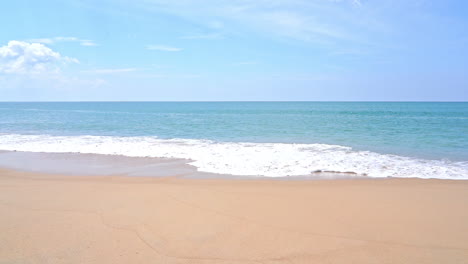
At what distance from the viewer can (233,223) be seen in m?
5.56

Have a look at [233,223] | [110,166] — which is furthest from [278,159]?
[233,223]

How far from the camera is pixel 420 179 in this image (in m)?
9.21

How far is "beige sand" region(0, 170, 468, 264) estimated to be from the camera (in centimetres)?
443

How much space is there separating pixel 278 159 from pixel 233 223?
739 cm

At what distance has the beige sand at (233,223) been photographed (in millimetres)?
4430

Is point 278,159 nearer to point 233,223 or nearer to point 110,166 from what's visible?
point 110,166

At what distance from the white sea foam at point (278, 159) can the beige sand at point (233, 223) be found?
1889 mm

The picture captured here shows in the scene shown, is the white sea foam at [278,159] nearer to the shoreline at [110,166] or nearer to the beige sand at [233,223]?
the shoreline at [110,166]

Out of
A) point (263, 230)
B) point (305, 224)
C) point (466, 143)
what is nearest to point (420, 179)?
point (305, 224)

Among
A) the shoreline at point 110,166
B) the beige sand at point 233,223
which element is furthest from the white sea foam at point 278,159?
the beige sand at point 233,223

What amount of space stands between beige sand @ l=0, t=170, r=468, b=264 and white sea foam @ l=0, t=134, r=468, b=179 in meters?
1.89

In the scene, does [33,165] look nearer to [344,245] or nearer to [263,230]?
[263,230]

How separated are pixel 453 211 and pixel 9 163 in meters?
14.9

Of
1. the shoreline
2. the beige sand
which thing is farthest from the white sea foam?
the beige sand
